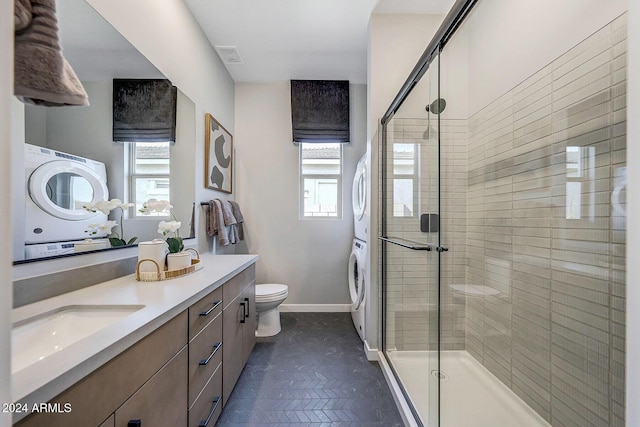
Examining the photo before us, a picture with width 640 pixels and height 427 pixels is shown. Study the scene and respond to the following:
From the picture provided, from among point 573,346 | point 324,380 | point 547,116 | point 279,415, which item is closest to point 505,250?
point 573,346

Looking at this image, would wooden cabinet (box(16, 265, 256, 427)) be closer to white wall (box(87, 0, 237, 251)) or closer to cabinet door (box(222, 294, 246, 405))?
cabinet door (box(222, 294, 246, 405))

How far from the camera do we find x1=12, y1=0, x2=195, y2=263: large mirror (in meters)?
0.89

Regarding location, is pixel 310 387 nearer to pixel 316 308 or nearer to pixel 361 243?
pixel 361 243

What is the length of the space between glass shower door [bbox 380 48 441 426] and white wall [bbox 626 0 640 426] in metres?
0.88

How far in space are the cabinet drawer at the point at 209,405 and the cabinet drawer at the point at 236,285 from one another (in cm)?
35

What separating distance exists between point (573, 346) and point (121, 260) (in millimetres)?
2177

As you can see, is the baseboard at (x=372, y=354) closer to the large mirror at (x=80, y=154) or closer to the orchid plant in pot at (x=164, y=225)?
the orchid plant in pot at (x=164, y=225)

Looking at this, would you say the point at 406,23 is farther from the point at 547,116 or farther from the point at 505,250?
the point at 505,250

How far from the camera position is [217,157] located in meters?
2.44

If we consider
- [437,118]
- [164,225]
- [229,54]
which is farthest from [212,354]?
[229,54]

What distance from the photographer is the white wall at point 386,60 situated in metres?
2.03

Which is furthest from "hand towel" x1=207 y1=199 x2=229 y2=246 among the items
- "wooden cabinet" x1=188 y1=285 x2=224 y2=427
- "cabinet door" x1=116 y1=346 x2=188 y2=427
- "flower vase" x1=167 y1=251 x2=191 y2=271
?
"cabinet door" x1=116 y1=346 x2=188 y2=427

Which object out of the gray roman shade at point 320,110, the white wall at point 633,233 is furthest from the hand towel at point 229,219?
the white wall at point 633,233

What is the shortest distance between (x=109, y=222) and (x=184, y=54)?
4.53ft
